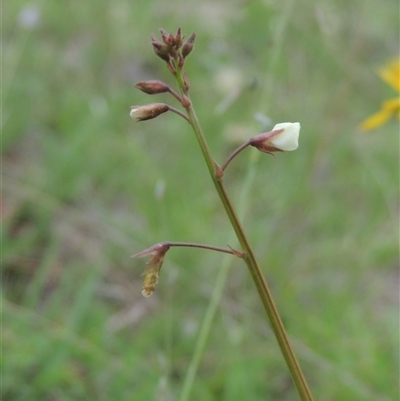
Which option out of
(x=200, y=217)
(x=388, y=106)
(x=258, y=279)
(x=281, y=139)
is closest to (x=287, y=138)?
(x=281, y=139)

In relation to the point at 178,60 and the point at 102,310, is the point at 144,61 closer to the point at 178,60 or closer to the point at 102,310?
the point at 102,310

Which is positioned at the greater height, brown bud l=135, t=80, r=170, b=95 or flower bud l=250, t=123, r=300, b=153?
brown bud l=135, t=80, r=170, b=95

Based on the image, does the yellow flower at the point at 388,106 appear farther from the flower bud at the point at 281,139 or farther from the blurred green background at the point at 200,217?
the flower bud at the point at 281,139

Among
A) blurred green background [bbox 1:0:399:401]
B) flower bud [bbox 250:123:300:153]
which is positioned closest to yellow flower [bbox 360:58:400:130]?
blurred green background [bbox 1:0:399:401]

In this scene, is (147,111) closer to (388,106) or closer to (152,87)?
(152,87)

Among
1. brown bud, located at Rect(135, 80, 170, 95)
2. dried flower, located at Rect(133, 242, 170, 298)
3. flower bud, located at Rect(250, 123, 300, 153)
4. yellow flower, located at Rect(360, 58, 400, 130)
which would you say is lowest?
dried flower, located at Rect(133, 242, 170, 298)

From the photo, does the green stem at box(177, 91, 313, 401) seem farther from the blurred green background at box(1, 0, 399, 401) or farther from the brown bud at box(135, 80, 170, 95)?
the blurred green background at box(1, 0, 399, 401)

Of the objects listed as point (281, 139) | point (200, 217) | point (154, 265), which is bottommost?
point (154, 265)

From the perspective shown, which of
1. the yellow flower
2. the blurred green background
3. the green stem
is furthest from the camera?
the blurred green background
